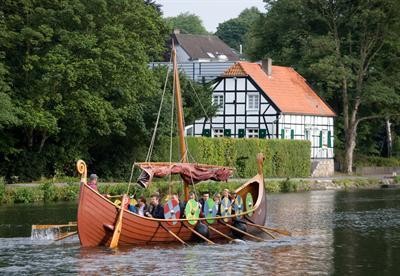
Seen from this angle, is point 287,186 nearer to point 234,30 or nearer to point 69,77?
point 69,77

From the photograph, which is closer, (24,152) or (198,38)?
(24,152)

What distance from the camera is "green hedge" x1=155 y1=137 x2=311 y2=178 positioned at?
6198 cm

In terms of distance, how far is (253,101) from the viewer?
243 ft

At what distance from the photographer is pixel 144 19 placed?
58.2m

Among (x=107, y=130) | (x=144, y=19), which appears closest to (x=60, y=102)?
(x=107, y=130)

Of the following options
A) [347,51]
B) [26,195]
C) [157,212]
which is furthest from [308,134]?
[157,212]

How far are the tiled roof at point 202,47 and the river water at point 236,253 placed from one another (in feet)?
276

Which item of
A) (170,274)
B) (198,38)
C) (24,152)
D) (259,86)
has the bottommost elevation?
(170,274)

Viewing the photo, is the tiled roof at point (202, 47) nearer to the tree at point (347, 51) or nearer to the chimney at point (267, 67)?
the tree at point (347, 51)

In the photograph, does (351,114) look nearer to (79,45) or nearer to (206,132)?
(206,132)

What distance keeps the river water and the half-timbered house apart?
29.6 m

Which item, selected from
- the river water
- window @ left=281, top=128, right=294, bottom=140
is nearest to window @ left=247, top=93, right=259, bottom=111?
window @ left=281, top=128, right=294, bottom=140

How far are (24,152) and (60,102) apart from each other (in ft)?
11.7

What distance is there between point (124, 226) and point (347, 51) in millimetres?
51790
